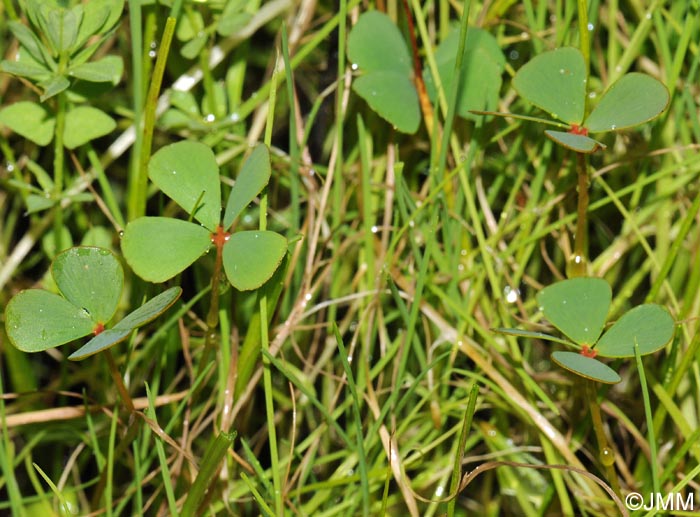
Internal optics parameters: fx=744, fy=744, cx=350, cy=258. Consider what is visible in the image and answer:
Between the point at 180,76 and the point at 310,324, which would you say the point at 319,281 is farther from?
the point at 180,76

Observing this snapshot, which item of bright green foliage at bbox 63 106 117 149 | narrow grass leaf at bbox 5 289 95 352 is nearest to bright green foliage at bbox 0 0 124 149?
bright green foliage at bbox 63 106 117 149

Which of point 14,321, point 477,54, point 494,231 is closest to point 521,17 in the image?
point 477,54

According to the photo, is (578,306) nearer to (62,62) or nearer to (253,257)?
(253,257)

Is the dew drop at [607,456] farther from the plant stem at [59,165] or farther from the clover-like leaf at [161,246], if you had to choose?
the plant stem at [59,165]

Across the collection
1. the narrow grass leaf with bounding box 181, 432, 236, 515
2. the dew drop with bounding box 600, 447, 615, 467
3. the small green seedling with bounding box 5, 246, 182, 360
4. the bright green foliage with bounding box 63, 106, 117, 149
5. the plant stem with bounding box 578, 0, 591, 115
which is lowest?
the dew drop with bounding box 600, 447, 615, 467

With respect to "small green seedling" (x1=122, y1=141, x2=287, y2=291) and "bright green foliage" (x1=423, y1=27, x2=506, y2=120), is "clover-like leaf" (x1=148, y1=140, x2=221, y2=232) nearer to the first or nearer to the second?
"small green seedling" (x1=122, y1=141, x2=287, y2=291)

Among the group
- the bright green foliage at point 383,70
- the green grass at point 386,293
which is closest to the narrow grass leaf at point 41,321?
the green grass at point 386,293

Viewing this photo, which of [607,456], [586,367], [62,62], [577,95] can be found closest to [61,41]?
[62,62]
